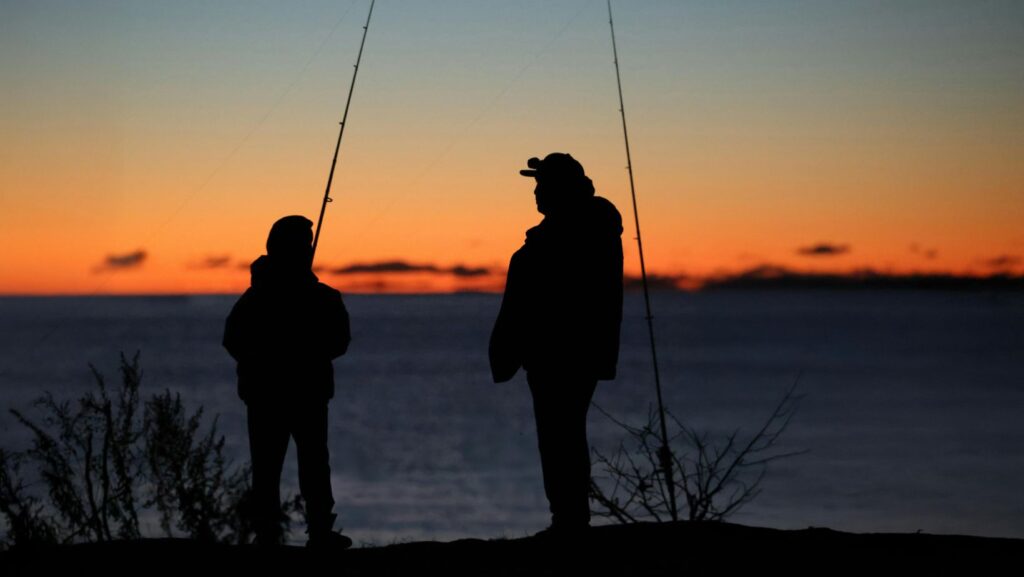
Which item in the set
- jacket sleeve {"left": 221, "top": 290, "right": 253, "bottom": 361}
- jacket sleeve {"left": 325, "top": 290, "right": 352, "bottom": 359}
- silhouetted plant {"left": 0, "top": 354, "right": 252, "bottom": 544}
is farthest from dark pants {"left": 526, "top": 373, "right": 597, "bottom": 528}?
silhouetted plant {"left": 0, "top": 354, "right": 252, "bottom": 544}

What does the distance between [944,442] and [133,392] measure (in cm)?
2418

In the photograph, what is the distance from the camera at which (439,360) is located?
77.6 metres

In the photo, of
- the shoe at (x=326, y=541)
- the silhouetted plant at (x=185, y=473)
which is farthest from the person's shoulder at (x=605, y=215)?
the silhouetted plant at (x=185, y=473)

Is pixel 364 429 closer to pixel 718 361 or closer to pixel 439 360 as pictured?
pixel 718 361

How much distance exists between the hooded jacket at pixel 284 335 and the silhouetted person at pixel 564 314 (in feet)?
2.96

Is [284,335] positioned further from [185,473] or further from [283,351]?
[185,473]

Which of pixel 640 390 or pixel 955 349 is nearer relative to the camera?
pixel 640 390

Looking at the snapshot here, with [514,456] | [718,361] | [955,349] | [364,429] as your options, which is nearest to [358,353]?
[718,361]

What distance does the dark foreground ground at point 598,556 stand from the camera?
234 inches

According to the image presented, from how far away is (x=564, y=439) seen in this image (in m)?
6.13

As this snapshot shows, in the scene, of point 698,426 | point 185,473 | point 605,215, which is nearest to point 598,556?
point 605,215

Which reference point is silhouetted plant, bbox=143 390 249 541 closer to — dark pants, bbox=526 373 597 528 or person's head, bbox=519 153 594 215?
dark pants, bbox=526 373 597 528

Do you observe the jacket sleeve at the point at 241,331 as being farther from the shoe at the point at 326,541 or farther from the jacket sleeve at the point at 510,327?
the jacket sleeve at the point at 510,327

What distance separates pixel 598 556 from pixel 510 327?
43.7 inches
